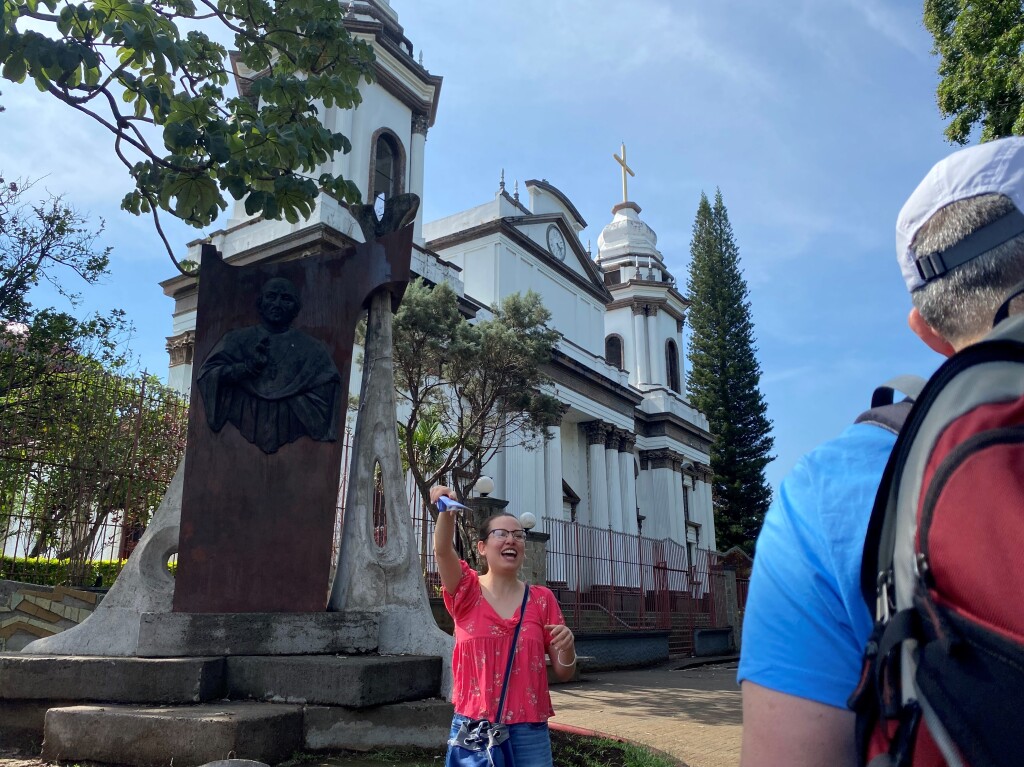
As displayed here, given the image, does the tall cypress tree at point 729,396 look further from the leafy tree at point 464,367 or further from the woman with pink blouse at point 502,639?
the woman with pink blouse at point 502,639

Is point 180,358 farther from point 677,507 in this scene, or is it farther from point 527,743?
point 677,507

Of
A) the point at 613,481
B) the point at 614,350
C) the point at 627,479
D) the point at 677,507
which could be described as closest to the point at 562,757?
the point at 613,481

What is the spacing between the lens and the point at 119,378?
368 inches

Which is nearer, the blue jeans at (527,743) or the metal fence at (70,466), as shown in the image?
the blue jeans at (527,743)

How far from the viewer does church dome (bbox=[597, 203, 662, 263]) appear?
38009mm

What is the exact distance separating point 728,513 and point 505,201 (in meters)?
20.4

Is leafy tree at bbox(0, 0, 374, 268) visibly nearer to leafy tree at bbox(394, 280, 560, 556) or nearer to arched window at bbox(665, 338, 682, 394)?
leafy tree at bbox(394, 280, 560, 556)

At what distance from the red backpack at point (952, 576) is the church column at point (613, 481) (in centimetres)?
2682

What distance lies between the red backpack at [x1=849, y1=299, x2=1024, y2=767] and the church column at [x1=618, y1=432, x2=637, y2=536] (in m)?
27.4

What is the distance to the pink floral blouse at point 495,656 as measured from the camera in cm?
260

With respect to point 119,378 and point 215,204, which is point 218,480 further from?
point 119,378

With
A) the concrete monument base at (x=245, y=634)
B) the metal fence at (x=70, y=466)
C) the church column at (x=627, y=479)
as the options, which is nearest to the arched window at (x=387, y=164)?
the metal fence at (x=70, y=466)

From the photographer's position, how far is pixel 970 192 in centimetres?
99

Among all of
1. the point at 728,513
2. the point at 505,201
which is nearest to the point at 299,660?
the point at 505,201
